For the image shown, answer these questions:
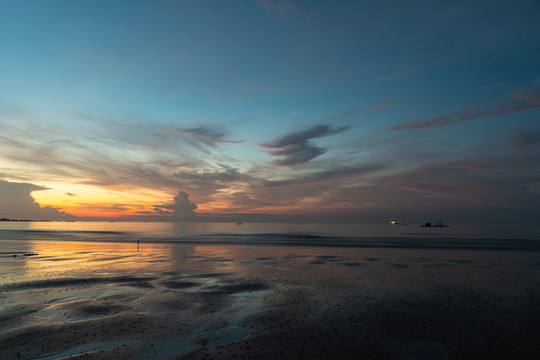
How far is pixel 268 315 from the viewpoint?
14.1 meters

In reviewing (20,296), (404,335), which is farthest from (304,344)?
(20,296)

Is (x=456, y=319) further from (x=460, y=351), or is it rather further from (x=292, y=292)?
(x=292, y=292)

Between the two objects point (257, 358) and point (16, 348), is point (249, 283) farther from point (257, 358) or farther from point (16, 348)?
point (16, 348)

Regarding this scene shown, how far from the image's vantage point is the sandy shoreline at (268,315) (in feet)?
34.2

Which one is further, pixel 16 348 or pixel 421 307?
pixel 421 307

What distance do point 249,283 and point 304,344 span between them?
1099 centimetres

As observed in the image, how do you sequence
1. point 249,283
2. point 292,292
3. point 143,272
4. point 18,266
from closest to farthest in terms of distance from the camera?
point 292,292 < point 249,283 < point 143,272 < point 18,266

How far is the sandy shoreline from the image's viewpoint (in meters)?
10.4

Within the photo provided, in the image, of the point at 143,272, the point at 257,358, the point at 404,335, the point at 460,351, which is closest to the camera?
the point at 257,358

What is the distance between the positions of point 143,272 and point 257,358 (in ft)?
63.3

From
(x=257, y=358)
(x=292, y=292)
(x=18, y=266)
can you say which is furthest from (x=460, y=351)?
(x=18, y=266)

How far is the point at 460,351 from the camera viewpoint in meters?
10.5

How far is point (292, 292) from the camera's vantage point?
731 inches

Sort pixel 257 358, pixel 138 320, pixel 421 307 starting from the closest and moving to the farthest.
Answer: pixel 257 358
pixel 138 320
pixel 421 307
